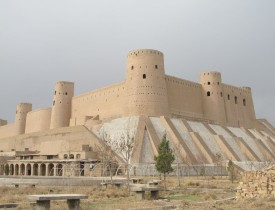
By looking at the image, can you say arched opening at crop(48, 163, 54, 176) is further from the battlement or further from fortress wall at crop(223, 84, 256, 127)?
fortress wall at crop(223, 84, 256, 127)

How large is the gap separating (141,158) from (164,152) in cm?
921

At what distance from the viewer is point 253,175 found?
12070 millimetres

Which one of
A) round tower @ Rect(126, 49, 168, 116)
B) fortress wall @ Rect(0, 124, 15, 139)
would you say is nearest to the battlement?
round tower @ Rect(126, 49, 168, 116)

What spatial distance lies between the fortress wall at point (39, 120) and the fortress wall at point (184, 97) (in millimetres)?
21361

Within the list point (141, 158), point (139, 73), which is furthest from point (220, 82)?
point (141, 158)

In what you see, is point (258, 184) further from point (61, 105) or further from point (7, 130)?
point (7, 130)

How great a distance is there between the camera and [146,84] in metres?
37.4

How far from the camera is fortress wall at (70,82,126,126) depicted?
41000mm

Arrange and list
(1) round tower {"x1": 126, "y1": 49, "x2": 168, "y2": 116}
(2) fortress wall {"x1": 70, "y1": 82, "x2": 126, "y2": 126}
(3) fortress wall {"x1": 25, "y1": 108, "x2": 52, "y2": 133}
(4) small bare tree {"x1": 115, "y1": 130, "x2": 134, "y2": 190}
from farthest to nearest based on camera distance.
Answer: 1. (3) fortress wall {"x1": 25, "y1": 108, "x2": 52, "y2": 133}
2. (2) fortress wall {"x1": 70, "y1": 82, "x2": 126, "y2": 126}
3. (1) round tower {"x1": 126, "y1": 49, "x2": 168, "y2": 116}
4. (4) small bare tree {"x1": 115, "y1": 130, "x2": 134, "y2": 190}

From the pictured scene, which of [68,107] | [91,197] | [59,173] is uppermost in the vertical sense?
[68,107]

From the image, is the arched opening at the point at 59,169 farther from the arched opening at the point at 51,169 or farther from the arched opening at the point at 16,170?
the arched opening at the point at 16,170

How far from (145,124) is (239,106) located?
69.3 feet

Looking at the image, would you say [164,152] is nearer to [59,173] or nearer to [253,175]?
[253,175]

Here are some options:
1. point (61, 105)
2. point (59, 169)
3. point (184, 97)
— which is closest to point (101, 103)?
point (61, 105)
